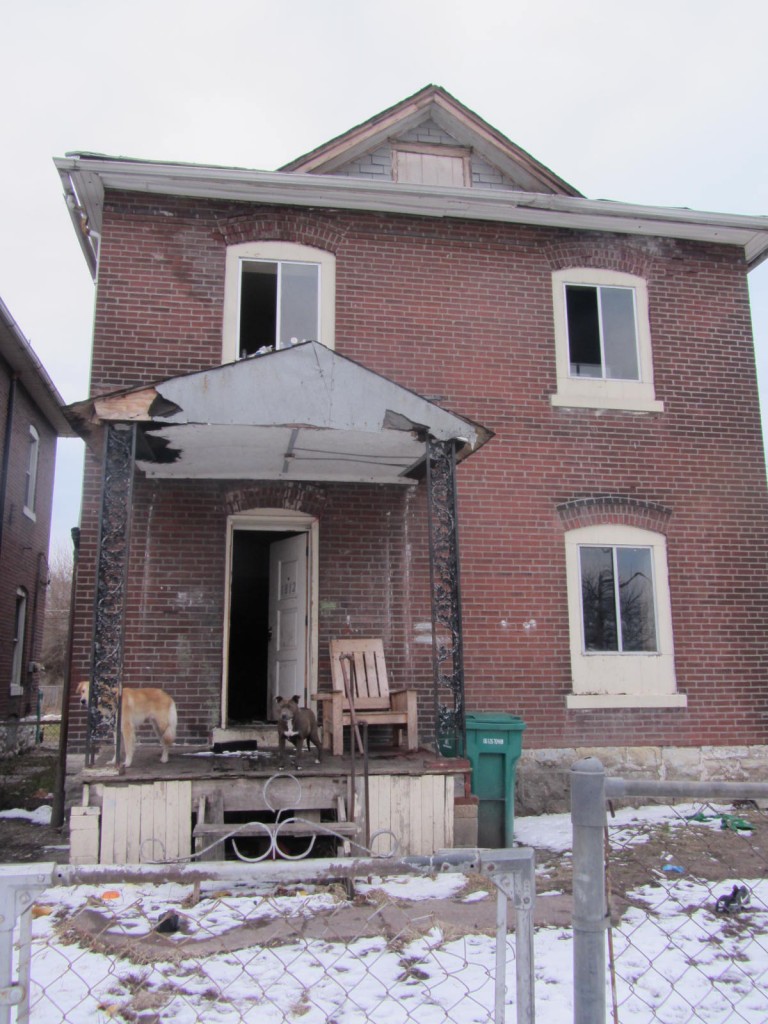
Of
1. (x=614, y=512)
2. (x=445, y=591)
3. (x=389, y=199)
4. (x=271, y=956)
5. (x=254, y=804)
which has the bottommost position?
(x=271, y=956)

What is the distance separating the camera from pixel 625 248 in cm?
1090

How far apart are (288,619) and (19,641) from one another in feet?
32.0

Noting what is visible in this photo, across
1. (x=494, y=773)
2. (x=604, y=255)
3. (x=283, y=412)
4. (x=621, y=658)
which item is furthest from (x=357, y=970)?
(x=604, y=255)

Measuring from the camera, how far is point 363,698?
8.55 metres

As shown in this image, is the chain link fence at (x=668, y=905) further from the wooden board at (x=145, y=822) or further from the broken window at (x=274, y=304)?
the broken window at (x=274, y=304)

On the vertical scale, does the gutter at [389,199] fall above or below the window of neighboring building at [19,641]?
above

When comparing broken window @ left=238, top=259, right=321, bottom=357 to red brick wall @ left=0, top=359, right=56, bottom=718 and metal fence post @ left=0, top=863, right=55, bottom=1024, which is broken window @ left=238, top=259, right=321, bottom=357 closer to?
red brick wall @ left=0, top=359, right=56, bottom=718

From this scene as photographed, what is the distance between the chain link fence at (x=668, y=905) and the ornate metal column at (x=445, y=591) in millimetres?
1770

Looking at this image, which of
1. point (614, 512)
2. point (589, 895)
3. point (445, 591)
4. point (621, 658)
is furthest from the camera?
point (614, 512)

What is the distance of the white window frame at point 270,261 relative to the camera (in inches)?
381

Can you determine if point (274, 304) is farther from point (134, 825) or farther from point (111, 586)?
point (134, 825)

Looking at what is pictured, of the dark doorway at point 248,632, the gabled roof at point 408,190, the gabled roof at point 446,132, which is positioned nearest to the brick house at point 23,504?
the dark doorway at point 248,632

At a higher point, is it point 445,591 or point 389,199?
point 389,199

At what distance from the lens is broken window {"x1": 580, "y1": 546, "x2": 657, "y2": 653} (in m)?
10.0
